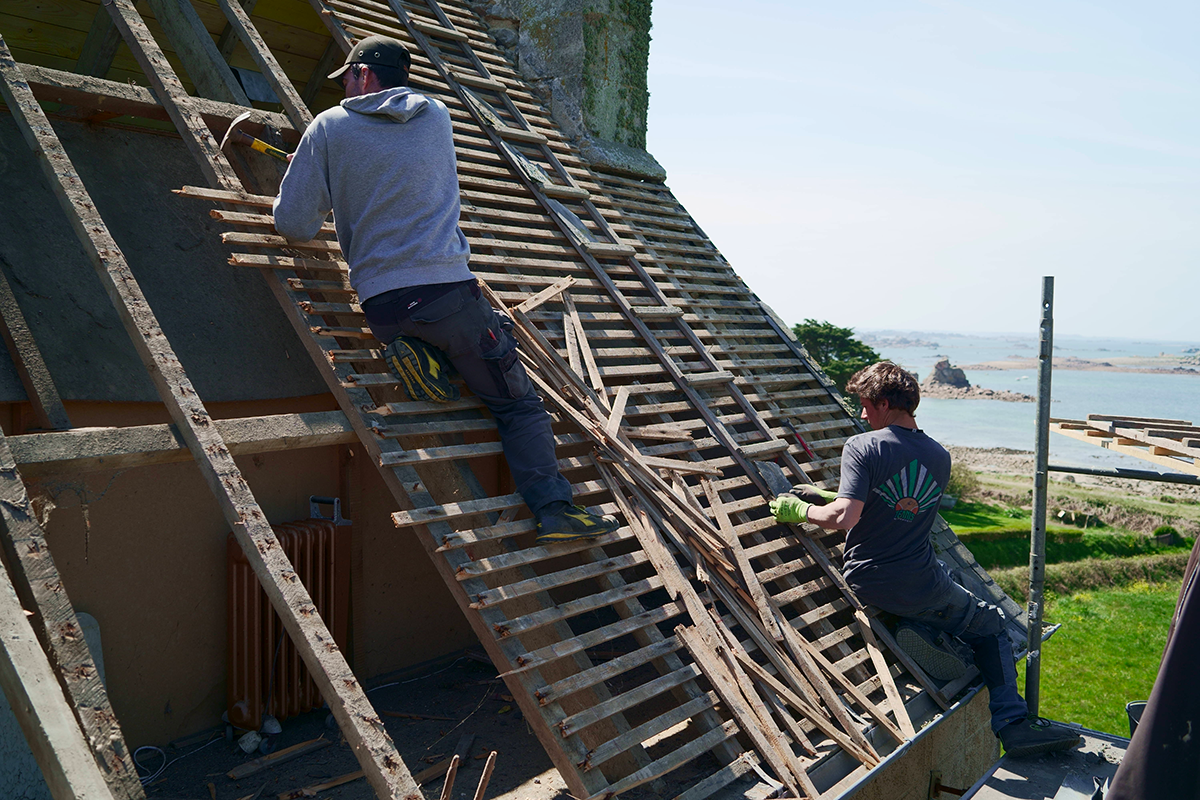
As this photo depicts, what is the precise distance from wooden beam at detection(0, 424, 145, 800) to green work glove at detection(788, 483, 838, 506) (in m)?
3.35

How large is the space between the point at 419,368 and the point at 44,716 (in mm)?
1794

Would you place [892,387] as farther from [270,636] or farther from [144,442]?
[270,636]

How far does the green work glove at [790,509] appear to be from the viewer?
14.3ft

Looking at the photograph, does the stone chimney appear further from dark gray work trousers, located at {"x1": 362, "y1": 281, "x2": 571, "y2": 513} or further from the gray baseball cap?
dark gray work trousers, located at {"x1": 362, "y1": 281, "x2": 571, "y2": 513}

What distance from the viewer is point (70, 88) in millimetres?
3814

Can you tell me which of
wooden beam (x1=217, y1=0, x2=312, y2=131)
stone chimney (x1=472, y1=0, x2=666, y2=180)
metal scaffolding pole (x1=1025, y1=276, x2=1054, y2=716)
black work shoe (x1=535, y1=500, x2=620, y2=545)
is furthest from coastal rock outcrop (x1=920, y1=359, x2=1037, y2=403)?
black work shoe (x1=535, y1=500, x2=620, y2=545)

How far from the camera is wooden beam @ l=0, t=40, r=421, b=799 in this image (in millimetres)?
2465

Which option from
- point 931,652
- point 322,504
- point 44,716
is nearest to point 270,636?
point 322,504

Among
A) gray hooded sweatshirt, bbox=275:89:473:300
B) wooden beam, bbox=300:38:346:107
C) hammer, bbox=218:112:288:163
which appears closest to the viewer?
gray hooded sweatshirt, bbox=275:89:473:300

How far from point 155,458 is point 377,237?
1.17 m

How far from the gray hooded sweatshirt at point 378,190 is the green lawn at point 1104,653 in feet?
34.6

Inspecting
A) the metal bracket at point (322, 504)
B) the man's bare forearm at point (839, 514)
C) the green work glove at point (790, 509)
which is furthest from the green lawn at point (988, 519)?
the metal bracket at point (322, 504)

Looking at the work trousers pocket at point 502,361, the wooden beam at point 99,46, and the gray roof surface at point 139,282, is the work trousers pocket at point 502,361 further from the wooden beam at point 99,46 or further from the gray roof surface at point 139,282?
the wooden beam at point 99,46

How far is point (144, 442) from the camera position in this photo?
2.98 metres
